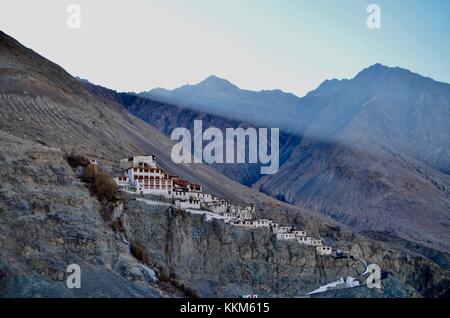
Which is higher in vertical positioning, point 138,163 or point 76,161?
point 76,161

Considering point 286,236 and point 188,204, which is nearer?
point 188,204

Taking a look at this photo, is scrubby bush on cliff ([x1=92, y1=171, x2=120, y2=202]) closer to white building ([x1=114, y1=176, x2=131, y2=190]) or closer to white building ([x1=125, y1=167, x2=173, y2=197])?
white building ([x1=114, y1=176, x2=131, y2=190])

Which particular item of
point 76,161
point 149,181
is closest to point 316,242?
point 149,181

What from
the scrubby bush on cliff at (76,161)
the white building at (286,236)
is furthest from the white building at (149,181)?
the white building at (286,236)

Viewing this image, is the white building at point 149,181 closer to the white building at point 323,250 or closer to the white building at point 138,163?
the white building at point 138,163

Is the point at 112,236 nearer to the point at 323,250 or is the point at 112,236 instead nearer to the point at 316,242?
the point at 323,250

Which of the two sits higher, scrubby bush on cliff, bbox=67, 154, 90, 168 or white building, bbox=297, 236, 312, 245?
scrubby bush on cliff, bbox=67, 154, 90, 168

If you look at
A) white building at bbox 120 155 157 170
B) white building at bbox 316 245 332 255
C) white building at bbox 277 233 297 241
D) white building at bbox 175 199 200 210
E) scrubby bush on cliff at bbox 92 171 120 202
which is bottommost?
white building at bbox 316 245 332 255

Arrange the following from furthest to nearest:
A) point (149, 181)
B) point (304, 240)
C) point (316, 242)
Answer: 1. point (316, 242)
2. point (304, 240)
3. point (149, 181)

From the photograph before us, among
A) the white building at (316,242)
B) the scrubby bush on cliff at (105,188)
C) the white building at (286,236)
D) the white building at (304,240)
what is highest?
the scrubby bush on cliff at (105,188)

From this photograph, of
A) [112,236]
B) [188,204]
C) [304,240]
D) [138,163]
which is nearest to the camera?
[112,236]

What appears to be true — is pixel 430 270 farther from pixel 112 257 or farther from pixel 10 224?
pixel 10 224

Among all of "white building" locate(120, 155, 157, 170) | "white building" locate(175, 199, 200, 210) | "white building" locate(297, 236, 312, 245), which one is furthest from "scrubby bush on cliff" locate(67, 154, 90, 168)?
"white building" locate(297, 236, 312, 245)

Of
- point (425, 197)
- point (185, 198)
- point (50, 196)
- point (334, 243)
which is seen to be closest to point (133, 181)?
point (185, 198)
